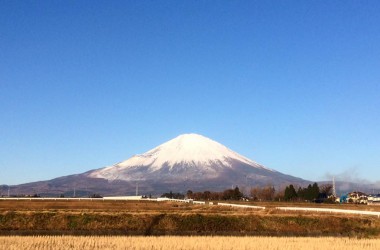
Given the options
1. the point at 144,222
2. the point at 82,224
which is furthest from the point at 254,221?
the point at 82,224

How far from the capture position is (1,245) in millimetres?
28172

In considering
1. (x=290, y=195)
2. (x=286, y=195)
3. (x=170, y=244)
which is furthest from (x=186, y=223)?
(x=286, y=195)

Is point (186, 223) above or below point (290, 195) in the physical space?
below

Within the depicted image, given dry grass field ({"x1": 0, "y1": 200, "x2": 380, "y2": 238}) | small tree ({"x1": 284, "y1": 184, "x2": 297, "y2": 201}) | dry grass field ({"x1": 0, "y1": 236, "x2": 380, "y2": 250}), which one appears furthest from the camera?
small tree ({"x1": 284, "y1": 184, "x2": 297, "y2": 201})

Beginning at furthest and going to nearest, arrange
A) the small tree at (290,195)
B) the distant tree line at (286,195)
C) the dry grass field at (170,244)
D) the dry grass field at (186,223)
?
the distant tree line at (286,195) < the small tree at (290,195) < the dry grass field at (186,223) < the dry grass field at (170,244)

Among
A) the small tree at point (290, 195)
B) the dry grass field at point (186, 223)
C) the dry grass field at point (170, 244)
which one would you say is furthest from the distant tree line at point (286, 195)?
the dry grass field at point (170, 244)

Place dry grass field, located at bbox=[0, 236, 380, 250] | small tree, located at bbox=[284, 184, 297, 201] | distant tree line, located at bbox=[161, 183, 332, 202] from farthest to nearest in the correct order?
distant tree line, located at bbox=[161, 183, 332, 202], small tree, located at bbox=[284, 184, 297, 201], dry grass field, located at bbox=[0, 236, 380, 250]

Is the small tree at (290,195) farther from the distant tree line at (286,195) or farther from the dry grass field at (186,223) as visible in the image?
the dry grass field at (186,223)

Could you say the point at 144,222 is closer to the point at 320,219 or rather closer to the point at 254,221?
the point at 254,221

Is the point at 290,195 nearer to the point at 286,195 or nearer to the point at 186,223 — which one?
the point at 286,195

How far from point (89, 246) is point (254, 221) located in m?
25.8

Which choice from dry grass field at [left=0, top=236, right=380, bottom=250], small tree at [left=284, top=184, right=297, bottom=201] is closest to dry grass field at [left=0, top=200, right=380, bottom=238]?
dry grass field at [left=0, top=236, right=380, bottom=250]

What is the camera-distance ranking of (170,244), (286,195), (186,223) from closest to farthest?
(170,244) < (186,223) < (286,195)

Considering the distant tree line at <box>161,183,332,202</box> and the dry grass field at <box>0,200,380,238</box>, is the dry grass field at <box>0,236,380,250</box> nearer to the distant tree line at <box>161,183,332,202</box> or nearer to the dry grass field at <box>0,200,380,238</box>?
the dry grass field at <box>0,200,380,238</box>
